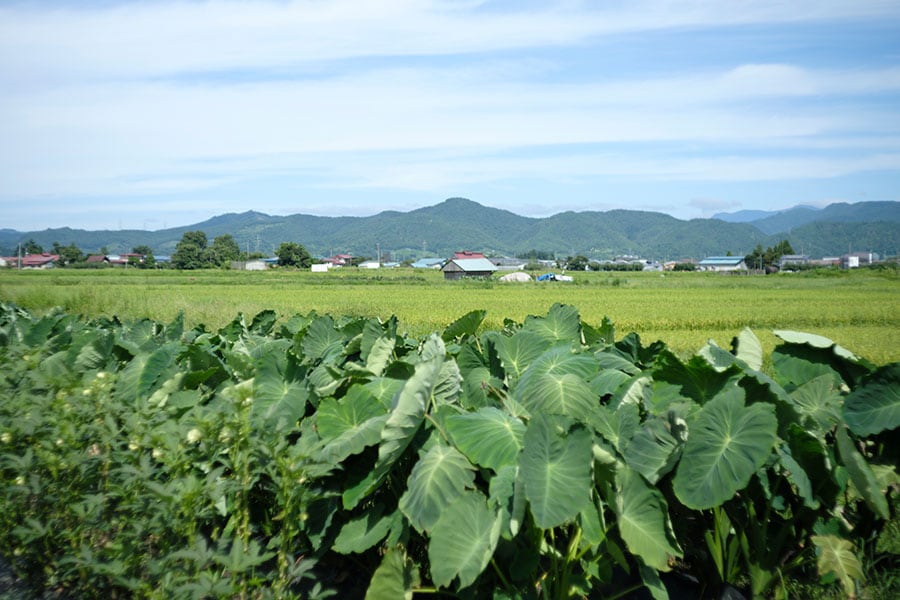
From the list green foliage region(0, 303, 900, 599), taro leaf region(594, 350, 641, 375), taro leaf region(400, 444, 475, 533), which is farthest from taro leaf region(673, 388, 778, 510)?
taro leaf region(594, 350, 641, 375)

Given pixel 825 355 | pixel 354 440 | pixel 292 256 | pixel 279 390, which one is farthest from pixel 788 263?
pixel 354 440

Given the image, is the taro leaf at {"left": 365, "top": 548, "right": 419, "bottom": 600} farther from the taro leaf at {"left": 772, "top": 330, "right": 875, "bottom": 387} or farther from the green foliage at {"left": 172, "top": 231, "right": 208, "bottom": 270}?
the green foliage at {"left": 172, "top": 231, "right": 208, "bottom": 270}

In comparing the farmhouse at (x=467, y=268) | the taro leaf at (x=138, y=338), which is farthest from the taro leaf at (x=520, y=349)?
the farmhouse at (x=467, y=268)

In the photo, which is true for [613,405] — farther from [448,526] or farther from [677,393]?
[448,526]

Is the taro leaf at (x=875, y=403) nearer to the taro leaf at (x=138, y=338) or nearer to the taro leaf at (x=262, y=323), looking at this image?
the taro leaf at (x=138, y=338)

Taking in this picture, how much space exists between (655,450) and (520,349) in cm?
107

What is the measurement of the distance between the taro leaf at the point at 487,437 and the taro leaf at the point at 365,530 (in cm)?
40

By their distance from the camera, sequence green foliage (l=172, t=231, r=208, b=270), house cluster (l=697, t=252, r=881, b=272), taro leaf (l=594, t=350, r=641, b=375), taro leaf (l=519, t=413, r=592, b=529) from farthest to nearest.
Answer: house cluster (l=697, t=252, r=881, b=272), green foliage (l=172, t=231, r=208, b=270), taro leaf (l=594, t=350, r=641, b=375), taro leaf (l=519, t=413, r=592, b=529)

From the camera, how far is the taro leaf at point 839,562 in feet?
7.84

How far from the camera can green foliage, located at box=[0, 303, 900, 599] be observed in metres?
2.19

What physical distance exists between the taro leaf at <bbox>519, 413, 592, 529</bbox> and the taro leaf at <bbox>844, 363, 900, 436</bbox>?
4.06ft

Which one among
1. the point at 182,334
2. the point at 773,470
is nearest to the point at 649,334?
the point at 182,334

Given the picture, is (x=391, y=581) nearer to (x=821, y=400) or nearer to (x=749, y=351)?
(x=821, y=400)

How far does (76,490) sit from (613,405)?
2.20 metres
